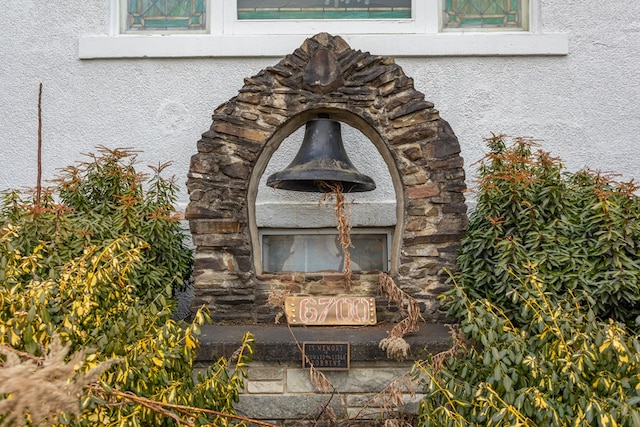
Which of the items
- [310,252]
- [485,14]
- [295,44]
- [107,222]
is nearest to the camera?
[107,222]

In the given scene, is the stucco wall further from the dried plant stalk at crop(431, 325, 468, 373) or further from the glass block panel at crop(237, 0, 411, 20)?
the dried plant stalk at crop(431, 325, 468, 373)

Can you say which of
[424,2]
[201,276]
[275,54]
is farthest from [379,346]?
[424,2]

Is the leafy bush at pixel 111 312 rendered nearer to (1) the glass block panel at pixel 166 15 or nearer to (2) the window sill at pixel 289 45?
(2) the window sill at pixel 289 45

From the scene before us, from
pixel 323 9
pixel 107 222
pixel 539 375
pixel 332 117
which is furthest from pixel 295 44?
pixel 539 375

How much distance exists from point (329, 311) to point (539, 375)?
1.35 metres

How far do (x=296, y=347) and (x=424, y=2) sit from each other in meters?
3.07

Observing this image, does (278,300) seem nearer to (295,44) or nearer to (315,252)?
(315,252)

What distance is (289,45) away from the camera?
4.95 metres

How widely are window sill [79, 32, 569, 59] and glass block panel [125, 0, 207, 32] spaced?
0.87 feet

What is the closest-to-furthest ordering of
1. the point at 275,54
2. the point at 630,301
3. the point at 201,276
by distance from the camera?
the point at 630,301 < the point at 201,276 < the point at 275,54

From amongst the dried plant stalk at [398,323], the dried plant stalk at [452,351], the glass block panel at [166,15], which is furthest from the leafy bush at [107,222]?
the dried plant stalk at [452,351]

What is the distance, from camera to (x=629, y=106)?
195 inches

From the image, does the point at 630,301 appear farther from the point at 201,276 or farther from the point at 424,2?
the point at 424,2

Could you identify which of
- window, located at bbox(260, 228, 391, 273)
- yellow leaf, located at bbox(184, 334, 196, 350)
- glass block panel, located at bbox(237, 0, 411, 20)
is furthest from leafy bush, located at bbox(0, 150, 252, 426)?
glass block panel, located at bbox(237, 0, 411, 20)
